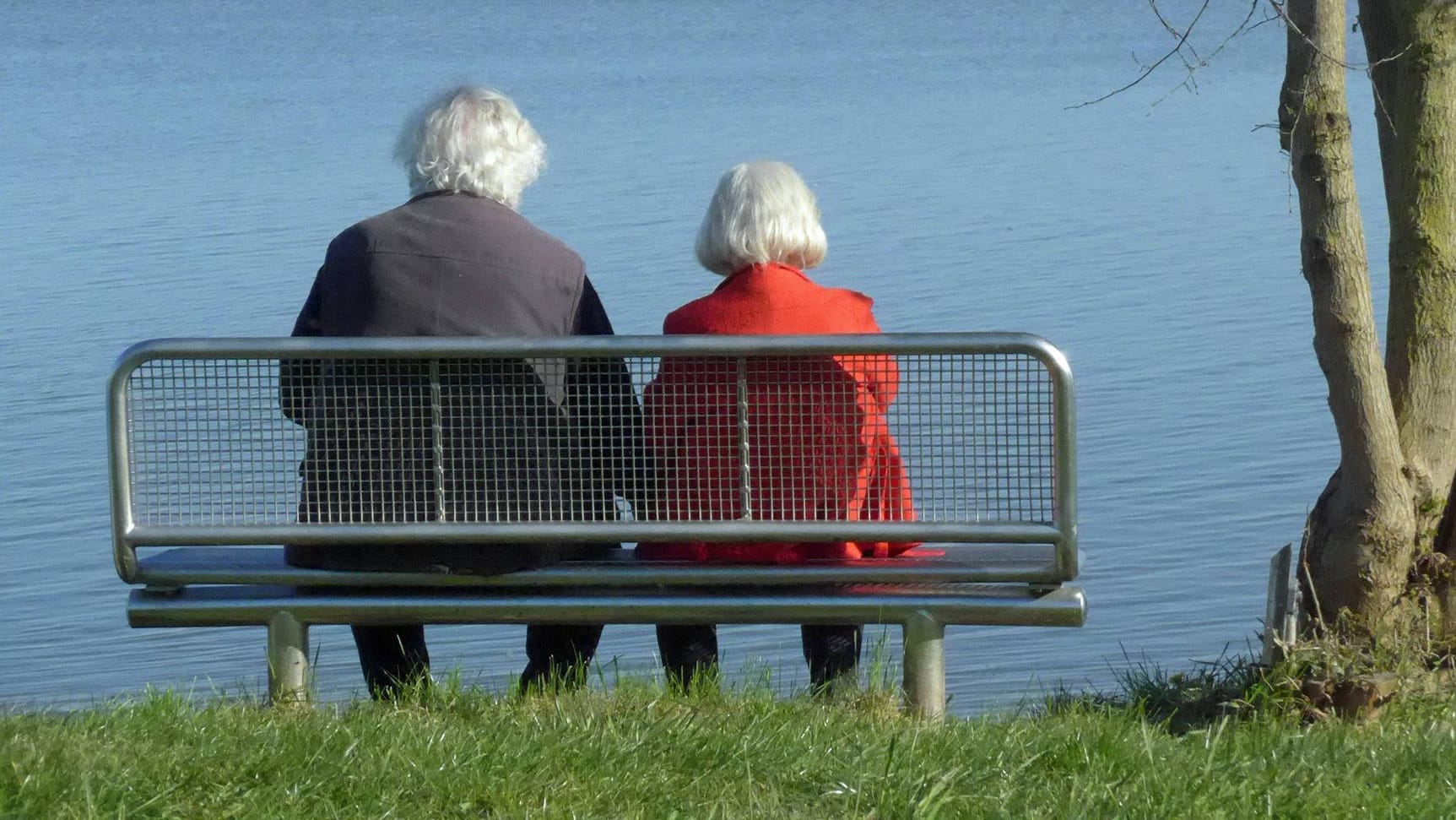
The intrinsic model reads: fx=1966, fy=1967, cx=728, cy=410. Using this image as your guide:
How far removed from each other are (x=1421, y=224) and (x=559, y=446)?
2.23 metres

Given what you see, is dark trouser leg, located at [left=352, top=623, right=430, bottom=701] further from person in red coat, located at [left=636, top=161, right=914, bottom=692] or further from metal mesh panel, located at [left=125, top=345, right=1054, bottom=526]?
person in red coat, located at [left=636, top=161, right=914, bottom=692]

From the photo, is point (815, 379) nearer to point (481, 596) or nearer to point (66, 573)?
point (481, 596)

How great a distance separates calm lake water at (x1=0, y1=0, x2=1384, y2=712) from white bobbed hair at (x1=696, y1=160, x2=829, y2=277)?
49.1 inches

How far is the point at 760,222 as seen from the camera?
4590 mm

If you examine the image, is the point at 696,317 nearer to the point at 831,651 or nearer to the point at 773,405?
the point at 773,405

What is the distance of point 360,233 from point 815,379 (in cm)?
111

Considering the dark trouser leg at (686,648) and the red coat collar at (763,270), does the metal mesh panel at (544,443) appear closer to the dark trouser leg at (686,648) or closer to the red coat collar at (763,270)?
the red coat collar at (763,270)

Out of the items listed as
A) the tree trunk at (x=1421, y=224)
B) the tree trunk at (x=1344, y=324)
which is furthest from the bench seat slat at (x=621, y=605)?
the tree trunk at (x=1421, y=224)

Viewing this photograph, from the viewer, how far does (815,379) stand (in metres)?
4.39

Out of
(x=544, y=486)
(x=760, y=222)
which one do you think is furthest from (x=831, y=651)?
(x=760, y=222)

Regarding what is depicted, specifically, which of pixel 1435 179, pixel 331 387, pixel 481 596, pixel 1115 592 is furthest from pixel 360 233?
pixel 1115 592


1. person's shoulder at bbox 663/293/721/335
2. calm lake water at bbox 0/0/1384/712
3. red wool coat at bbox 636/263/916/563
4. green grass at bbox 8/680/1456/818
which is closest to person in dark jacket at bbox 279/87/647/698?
red wool coat at bbox 636/263/916/563

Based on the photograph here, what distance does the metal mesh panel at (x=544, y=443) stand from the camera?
4.38 meters

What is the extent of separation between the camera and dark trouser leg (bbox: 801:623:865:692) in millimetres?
4793
